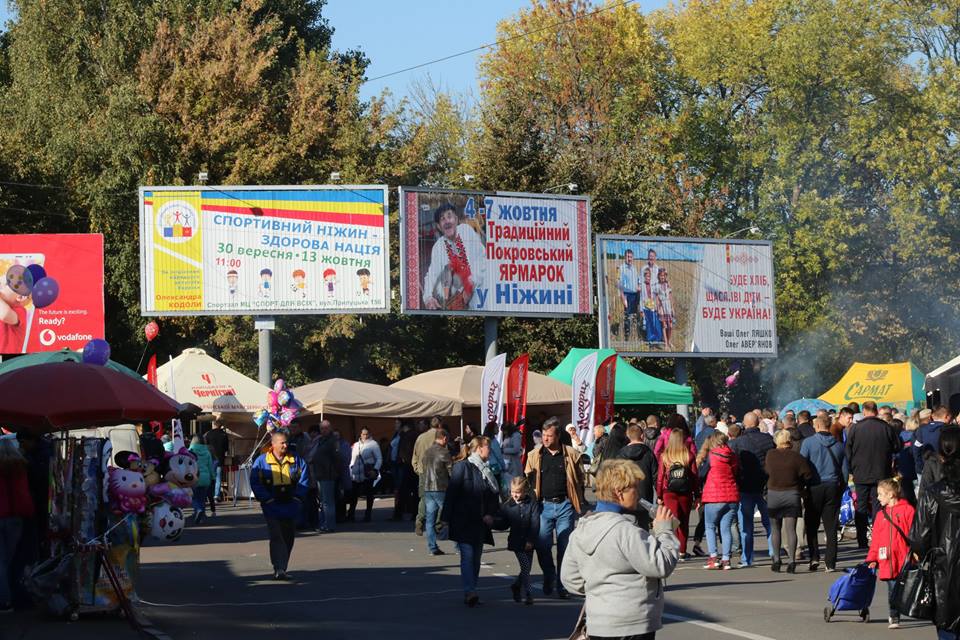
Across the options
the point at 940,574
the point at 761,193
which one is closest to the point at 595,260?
the point at 761,193

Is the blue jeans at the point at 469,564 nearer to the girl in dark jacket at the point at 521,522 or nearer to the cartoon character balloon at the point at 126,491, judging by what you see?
the girl in dark jacket at the point at 521,522

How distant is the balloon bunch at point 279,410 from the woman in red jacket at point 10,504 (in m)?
13.2

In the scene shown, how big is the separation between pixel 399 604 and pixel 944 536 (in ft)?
19.0

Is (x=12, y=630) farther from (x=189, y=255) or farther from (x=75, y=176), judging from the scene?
(x=75, y=176)

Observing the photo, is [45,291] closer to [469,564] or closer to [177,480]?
[177,480]

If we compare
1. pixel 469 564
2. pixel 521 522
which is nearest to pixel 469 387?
pixel 521 522

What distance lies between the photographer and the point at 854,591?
11.3 m

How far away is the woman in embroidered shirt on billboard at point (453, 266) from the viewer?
111ft

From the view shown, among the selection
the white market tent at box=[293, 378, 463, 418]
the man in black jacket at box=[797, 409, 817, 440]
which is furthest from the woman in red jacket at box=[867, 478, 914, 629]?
the white market tent at box=[293, 378, 463, 418]

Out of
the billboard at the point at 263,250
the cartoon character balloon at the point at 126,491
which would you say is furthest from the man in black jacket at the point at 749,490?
the billboard at the point at 263,250

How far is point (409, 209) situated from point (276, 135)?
30.8 feet

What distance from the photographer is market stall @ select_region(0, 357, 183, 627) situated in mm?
11984

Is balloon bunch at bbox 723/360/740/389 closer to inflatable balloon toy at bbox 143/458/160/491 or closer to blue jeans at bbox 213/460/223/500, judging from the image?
blue jeans at bbox 213/460/223/500

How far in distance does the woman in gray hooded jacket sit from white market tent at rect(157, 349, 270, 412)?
73.7ft
